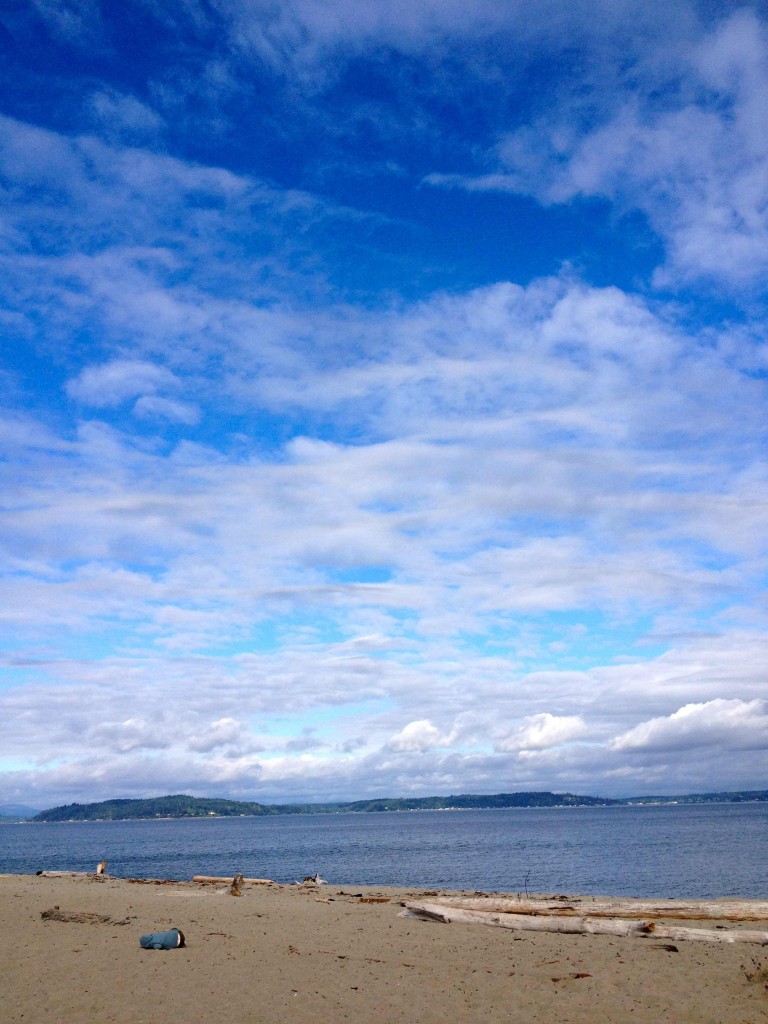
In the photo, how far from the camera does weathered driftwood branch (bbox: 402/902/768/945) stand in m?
20.0

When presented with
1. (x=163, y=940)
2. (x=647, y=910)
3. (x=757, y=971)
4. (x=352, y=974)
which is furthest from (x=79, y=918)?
(x=757, y=971)

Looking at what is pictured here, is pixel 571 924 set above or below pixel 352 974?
below

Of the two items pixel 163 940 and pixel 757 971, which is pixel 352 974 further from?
pixel 757 971

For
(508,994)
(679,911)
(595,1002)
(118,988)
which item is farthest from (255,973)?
(679,911)

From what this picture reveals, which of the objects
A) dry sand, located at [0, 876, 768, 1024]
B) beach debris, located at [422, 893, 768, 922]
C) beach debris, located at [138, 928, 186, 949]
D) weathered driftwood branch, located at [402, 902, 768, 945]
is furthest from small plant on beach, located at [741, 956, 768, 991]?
beach debris, located at [138, 928, 186, 949]

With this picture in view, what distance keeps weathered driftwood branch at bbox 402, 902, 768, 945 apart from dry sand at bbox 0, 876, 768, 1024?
562 millimetres

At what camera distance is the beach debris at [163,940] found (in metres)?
18.6

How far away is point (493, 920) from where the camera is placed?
74.6ft

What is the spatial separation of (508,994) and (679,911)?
38.0 feet

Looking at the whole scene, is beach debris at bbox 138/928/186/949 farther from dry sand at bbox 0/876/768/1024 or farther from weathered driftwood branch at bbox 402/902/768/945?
weathered driftwood branch at bbox 402/902/768/945

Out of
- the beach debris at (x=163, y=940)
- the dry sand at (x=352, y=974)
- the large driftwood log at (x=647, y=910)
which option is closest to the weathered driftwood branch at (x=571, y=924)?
the dry sand at (x=352, y=974)

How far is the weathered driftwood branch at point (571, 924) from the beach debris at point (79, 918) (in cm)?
905

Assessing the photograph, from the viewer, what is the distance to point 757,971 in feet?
53.1

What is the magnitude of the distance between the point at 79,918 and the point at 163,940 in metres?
5.64
